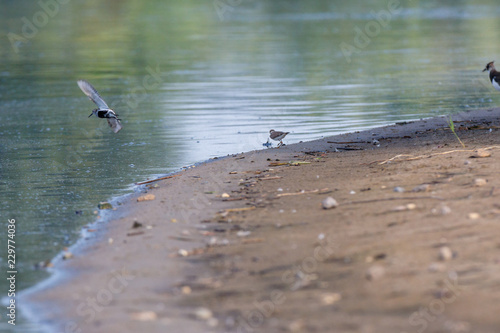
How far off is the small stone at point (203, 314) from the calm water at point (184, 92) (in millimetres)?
1224

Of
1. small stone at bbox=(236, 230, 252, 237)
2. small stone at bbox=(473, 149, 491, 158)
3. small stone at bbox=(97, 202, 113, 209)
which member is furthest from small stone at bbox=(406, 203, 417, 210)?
small stone at bbox=(97, 202, 113, 209)

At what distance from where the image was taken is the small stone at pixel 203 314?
187 inches

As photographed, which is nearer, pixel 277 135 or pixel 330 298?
pixel 330 298

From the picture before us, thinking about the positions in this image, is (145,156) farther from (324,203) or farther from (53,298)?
(53,298)

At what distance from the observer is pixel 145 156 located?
10688 mm

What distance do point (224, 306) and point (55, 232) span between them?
280cm

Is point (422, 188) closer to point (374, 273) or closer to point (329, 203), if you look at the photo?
point (329, 203)

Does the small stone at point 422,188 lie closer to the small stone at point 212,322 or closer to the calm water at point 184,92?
the small stone at point 212,322

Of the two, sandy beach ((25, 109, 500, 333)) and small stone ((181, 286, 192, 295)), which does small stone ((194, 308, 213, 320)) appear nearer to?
sandy beach ((25, 109, 500, 333))

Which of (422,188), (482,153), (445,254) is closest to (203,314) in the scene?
(445,254)

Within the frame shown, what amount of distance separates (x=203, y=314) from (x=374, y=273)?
119 centimetres

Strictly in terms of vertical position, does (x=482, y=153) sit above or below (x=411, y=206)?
below

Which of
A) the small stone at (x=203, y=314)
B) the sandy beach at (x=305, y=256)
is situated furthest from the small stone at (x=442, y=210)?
the small stone at (x=203, y=314)

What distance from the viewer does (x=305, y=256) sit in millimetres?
5621
